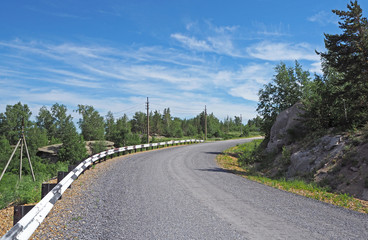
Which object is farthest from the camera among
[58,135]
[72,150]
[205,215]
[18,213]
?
[58,135]

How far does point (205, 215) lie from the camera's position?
6.07m

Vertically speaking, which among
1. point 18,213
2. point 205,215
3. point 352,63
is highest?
point 352,63

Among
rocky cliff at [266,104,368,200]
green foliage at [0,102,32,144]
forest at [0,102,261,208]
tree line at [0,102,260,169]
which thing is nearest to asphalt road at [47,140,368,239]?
rocky cliff at [266,104,368,200]

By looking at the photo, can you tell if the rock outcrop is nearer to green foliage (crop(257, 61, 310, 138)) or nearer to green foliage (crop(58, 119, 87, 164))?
green foliage (crop(257, 61, 310, 138))

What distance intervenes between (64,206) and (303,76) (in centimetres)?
2175

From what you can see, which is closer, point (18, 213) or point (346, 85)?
point (18, 213)

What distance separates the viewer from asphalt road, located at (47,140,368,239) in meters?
4.93

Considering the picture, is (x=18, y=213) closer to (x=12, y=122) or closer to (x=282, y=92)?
(x=282, y=92)

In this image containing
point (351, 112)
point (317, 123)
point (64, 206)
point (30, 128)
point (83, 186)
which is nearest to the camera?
point (64, 206)

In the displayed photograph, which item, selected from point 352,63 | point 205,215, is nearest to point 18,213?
point 205,215

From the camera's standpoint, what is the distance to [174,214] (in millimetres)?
6109

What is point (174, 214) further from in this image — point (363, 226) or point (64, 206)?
point (363, 226)

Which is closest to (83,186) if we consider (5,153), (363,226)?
(363,226)

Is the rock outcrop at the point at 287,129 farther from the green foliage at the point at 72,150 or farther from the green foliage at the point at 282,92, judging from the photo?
the green foliage at the point at 72,150
